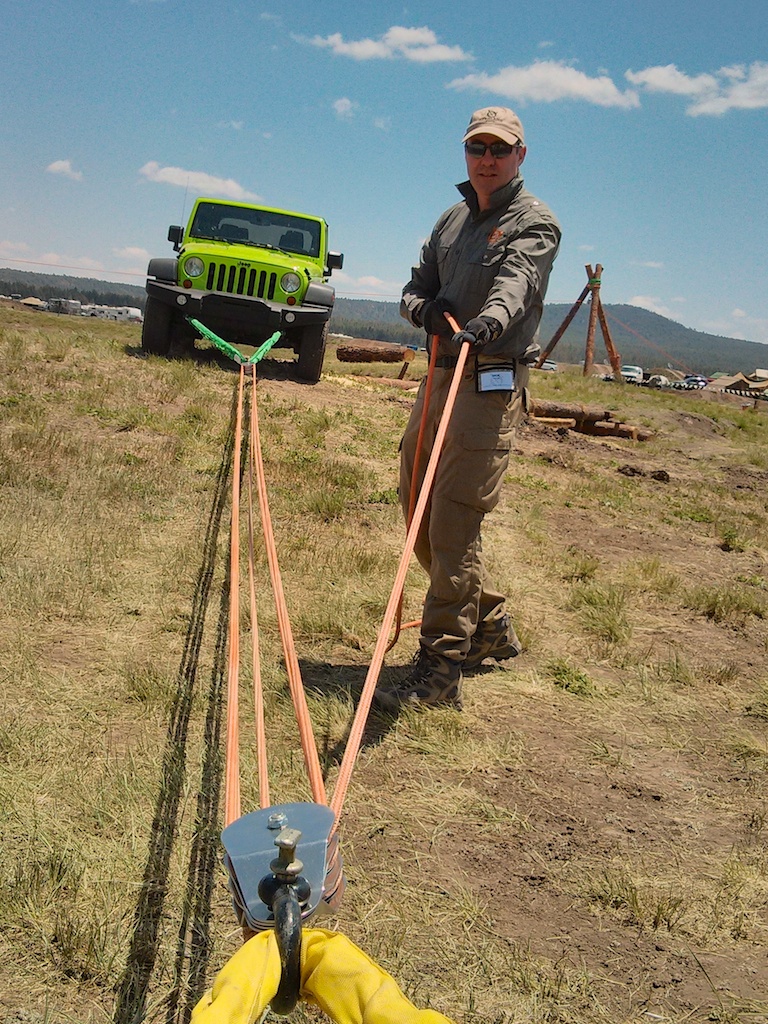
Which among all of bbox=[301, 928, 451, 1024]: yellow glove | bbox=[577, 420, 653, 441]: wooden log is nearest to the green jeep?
bbox=[577, 420, 653, 441]: wooden log

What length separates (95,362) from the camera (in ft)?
31.4

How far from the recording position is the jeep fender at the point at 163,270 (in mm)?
10164

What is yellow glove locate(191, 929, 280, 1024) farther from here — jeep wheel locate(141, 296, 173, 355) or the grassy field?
jeep wheel locate(141, 296, 173, 355)

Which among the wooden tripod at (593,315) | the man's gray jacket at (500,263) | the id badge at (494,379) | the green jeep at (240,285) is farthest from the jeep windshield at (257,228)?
the wooden tripod at (593,315)

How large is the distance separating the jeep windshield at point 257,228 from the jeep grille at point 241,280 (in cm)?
108

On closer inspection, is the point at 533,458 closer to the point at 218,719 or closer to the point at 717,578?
the point at 717,578

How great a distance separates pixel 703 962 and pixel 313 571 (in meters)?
2.94

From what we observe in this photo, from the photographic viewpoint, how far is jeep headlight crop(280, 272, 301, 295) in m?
10.4

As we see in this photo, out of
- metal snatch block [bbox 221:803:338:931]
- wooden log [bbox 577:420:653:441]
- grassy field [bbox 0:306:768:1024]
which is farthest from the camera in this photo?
wooden log [bbox 577:420:653:441]

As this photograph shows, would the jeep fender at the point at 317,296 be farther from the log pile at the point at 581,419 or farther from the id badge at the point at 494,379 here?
the id badge at the point at 494,379

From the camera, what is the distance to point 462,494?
3.39m

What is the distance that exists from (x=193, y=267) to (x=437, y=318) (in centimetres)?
740

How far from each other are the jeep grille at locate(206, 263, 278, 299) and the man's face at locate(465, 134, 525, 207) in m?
7.29

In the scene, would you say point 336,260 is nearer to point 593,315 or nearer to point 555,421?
point 555,421
